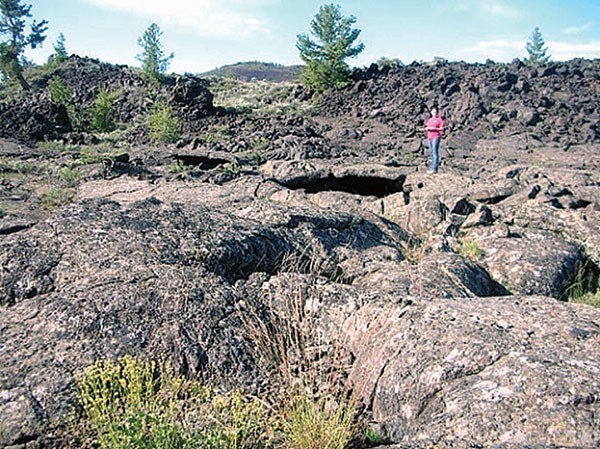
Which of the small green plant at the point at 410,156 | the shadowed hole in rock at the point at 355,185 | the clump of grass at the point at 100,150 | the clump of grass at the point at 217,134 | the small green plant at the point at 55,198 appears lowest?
the small green plant at the point at 410,156

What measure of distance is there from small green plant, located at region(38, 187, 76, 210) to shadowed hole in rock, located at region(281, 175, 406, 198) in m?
4.85

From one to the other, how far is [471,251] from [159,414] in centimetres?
503

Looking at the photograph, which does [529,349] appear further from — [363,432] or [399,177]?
[399,177]

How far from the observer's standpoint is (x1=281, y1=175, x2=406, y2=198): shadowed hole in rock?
1049cm

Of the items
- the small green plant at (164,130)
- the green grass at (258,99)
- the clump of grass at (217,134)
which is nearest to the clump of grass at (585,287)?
the clump of grass at (217,134)

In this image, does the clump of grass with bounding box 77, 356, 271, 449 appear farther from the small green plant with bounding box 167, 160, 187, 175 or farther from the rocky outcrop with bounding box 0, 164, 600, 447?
the small green plant with bounding box 167, 160, 187, 175

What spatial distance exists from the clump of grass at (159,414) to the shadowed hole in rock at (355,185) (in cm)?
696

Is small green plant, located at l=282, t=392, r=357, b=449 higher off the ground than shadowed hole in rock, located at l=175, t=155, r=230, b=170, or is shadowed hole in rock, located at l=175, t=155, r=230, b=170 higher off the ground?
small green plant, located at l=282, t=392, r=357, b=449

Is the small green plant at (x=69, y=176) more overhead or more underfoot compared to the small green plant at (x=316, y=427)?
more underfoot

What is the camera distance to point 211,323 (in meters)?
4.17

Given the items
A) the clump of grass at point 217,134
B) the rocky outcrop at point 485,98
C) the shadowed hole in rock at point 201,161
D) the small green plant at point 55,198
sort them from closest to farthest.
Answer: the small green plant at point 55,198 → the shadowed hole in rock at point 201,161 → the clump of grass at point 217,134 → the rocky outcrop at point 485,98

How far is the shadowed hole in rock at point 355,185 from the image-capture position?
1049cm

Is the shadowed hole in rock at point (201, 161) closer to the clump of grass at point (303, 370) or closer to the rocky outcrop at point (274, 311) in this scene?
the rocky outcrop at point (274, 311)

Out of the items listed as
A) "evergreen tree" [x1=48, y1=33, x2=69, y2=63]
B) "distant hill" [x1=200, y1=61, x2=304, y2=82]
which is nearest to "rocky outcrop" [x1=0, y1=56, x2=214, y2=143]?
"evergreen tree" [x1=48, y1=33, x2=69, y2=63]
